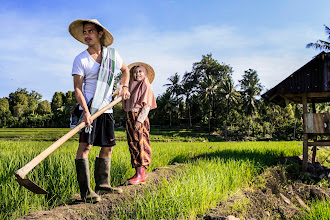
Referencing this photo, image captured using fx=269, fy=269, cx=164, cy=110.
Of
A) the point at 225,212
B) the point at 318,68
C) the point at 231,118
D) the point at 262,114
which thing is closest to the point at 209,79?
the point at 231,118

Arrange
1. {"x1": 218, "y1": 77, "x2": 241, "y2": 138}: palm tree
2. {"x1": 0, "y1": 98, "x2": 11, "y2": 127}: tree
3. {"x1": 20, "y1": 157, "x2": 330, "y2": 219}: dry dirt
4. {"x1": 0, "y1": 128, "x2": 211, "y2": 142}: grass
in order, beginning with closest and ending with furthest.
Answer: {"x1": 20, "y1": 157, "x2": 330, "y2": 219}: dry dirt → {"x1": 0, "y1": 128, "x2": 211, "y2": 142}: grass → {"x1": 0, "y1": 98, "x2": 11, "y2": 127}: tree → {"x1": 218, "y1": 77, "x2": 241, "y2": 138}: palm tree

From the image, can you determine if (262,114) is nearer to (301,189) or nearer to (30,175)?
(301,189)

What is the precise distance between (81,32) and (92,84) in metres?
0.68

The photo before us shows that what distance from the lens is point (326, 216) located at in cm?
364

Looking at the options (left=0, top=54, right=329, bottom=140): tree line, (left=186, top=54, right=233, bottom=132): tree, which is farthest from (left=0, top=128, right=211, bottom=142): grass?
(left=186, top=54, right=233, bottom=132): tree

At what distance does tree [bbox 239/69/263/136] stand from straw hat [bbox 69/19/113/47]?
131 feet

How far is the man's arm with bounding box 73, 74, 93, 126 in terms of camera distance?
Answer: 307 cm

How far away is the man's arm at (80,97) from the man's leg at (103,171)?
68 centimetres

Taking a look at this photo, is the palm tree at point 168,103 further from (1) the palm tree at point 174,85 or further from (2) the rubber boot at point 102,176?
(2) the rubber boot at point 102,176

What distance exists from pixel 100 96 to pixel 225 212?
211cm

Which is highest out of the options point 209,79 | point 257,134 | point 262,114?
point 209,79

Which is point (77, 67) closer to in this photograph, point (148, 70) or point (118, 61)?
point (118, 61)

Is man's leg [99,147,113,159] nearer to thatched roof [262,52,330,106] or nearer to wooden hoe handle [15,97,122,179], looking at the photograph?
wooden hoe handle [15,97,122,179]

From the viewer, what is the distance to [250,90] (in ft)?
139
